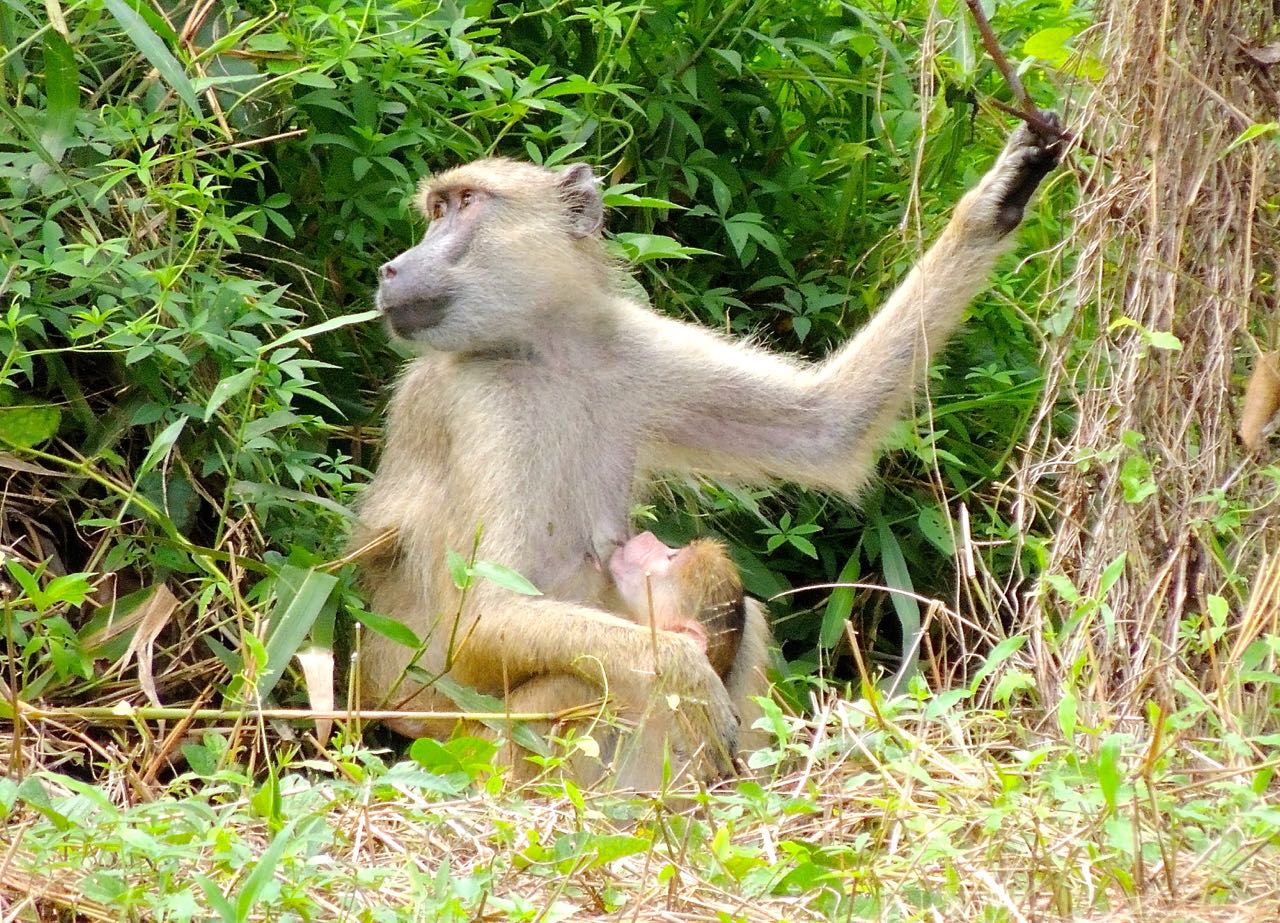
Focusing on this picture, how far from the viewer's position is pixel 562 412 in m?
4.54

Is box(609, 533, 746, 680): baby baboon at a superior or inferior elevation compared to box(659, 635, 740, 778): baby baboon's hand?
superior

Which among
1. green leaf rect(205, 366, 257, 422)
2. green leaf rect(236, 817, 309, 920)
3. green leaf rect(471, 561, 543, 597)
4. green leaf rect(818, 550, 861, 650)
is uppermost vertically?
green leaf rect(205, 366, 257, 422)

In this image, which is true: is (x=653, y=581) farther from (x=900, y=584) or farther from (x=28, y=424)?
(x=28, y=424)

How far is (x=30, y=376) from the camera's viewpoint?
14.3 feet

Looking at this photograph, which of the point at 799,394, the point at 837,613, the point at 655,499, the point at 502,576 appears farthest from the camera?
the point at 655,499

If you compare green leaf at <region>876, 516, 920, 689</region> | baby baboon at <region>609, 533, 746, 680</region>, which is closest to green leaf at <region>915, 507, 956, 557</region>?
green leaf at <region>876, 516, 920, 689</region>

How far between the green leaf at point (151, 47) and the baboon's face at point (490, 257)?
0.67m

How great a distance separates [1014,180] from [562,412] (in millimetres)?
1309

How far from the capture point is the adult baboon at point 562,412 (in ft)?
14.1

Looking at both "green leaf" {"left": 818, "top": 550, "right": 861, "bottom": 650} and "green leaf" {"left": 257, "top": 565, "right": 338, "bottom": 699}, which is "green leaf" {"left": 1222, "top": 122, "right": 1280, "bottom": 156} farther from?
"green leaf" {"left": 257, "top": 565, "right": 338, "bottom": 699}

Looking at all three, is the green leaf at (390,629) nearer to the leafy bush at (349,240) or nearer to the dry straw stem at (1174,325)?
the leafy bush at (349,240)

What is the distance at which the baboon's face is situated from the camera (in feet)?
14.6

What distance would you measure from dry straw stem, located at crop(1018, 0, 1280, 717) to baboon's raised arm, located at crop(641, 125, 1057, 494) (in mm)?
778

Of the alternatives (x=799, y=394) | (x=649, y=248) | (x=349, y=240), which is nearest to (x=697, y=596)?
(x=799, y=394)
